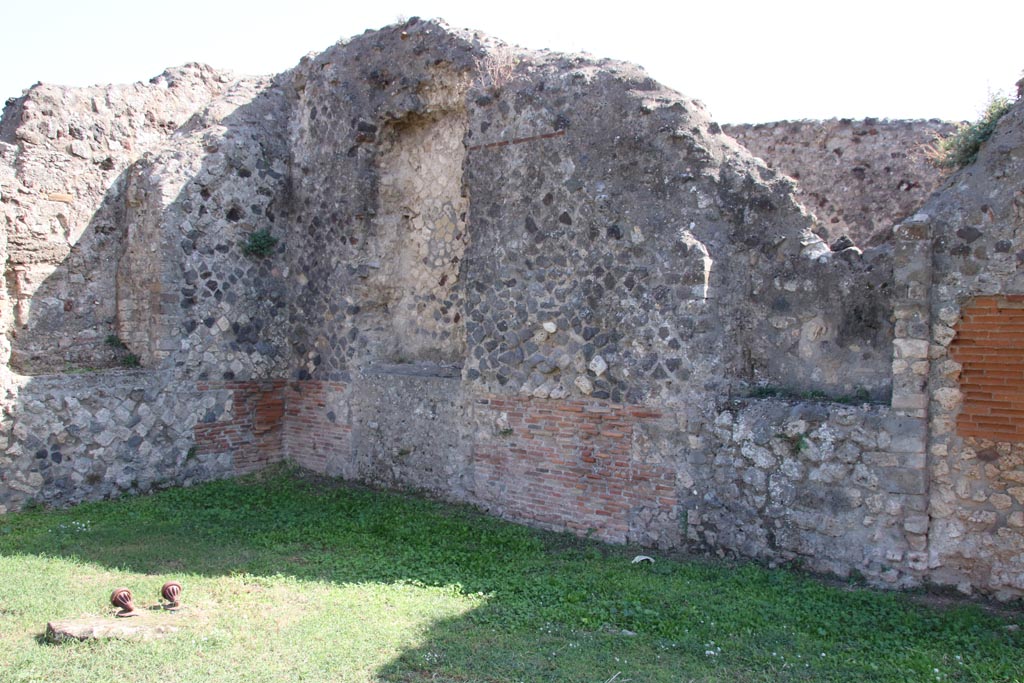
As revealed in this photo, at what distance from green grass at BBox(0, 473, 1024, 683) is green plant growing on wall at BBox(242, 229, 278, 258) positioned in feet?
10.5

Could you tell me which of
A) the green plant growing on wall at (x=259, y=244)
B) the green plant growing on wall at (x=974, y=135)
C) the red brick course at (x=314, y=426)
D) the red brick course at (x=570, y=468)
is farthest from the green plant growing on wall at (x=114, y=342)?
the green plant growing on wall at (x=974, y=135)

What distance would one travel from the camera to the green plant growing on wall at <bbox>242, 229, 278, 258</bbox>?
30.5 ft

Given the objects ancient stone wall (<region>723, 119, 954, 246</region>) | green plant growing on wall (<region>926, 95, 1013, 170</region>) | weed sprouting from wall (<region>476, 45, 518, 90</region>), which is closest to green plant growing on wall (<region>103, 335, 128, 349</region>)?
weed sprouting from wall (<region>476, 45, 518, 90</region>)

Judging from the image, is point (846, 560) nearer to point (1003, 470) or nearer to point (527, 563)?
point (1003, 470)

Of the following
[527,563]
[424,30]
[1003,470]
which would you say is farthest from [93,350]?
[1003,470]

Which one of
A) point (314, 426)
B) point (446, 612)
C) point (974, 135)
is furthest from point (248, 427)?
point (974, 135)

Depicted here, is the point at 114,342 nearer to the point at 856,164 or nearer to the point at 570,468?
the point at 570,468

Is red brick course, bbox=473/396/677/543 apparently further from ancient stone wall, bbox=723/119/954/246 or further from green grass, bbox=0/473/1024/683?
ancient stone wall, bbox=723/119/954/246

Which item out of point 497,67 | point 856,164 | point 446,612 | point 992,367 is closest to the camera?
point 992,367

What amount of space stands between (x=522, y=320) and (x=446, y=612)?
2849 millimetres

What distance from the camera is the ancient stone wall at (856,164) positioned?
30.5 feet

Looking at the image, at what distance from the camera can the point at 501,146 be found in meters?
7.62

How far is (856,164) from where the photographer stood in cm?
962

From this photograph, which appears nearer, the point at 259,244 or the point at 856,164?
the point at 259,244
